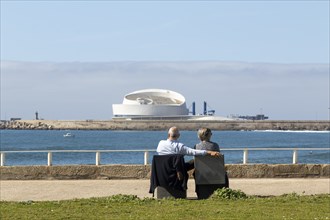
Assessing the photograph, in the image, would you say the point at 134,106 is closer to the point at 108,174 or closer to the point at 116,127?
the point at 116,127

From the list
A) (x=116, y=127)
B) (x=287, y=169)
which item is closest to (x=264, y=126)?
(x=116, y=127)

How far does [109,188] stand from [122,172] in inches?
107

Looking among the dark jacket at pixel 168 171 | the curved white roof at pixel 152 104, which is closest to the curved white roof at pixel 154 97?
the curved white roof at pixel 152 104

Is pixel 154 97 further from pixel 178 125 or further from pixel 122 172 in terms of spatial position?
pixel 122 172

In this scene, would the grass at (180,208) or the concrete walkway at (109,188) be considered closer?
the grass at (180,208)

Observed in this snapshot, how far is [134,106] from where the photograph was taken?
173250 millimetres

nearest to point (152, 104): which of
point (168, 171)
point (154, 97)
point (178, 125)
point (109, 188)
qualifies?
point (154, 97)

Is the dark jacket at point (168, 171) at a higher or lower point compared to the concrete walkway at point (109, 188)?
higher

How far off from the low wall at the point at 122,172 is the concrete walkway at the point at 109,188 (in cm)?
51

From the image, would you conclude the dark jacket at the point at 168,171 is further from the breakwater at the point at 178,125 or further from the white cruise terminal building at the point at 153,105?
the breakwater at the point at 178,125

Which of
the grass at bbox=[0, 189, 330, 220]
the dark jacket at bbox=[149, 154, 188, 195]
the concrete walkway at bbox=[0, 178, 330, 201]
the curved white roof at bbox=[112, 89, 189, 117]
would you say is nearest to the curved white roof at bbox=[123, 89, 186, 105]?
the curved white roof at bbox=[112, 89, 189, 117]

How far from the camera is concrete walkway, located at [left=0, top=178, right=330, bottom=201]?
15.5m

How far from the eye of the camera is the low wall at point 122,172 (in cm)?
1931

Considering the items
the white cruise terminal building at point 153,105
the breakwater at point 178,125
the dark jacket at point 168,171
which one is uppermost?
the white cruise terminal building at point 153,105
